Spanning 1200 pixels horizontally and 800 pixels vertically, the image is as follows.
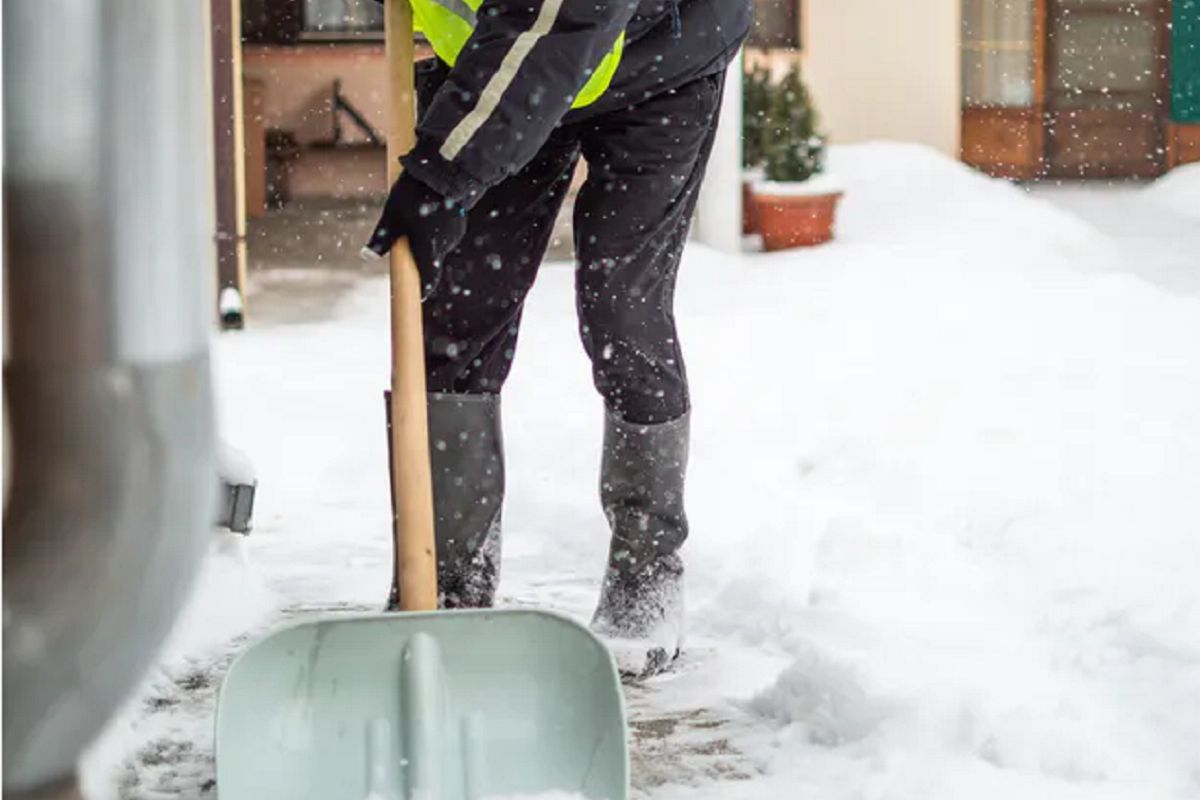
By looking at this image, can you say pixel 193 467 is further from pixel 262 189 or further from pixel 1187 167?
pixel 1187 167

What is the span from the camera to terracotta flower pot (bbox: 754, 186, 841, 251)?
326 inches

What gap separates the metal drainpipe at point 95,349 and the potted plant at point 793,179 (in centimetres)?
700

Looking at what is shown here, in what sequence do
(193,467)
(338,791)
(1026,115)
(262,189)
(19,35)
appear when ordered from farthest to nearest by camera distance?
(1026,115) → (262,189) → (338,791) → (193,467) → (19,35)

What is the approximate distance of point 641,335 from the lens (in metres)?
2.34

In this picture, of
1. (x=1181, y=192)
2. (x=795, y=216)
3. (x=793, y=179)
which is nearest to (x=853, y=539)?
(x=795, y=216)

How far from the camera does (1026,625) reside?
8.12 ft

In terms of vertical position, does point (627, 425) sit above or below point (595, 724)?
above

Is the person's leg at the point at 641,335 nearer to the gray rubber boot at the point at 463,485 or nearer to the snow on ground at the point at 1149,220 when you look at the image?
the gray rubber boot at the point at 463,485

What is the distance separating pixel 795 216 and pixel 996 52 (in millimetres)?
4631

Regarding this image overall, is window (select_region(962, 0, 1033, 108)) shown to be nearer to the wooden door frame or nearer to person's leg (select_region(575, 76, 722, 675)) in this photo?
the wooden door frame

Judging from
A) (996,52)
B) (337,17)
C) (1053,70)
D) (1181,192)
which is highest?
(337,17)

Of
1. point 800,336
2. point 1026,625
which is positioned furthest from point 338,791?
point 800,336

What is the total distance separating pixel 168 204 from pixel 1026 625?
153 cm

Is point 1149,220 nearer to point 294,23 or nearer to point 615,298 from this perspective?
point 294,23
